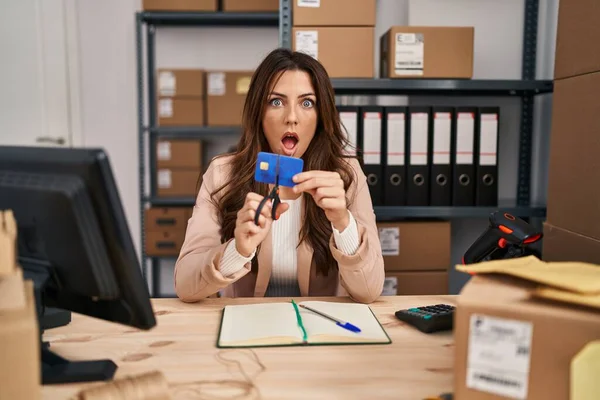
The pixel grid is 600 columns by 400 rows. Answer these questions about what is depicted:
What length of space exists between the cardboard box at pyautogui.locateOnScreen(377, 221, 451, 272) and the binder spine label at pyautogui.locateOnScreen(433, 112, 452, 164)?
0.88ft

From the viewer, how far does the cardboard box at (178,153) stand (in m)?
2.75

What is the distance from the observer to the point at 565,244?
1050mm

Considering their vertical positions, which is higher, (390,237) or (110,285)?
(110,285)

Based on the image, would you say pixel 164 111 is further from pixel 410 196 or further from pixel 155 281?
pixel 410 196

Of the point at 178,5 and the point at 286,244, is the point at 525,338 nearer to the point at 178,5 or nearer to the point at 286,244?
the point at 286,244

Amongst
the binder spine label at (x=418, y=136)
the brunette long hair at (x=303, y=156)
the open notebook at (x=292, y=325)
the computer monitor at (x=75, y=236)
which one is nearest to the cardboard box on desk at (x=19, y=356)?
the computer monitor at (x=75, y=236)

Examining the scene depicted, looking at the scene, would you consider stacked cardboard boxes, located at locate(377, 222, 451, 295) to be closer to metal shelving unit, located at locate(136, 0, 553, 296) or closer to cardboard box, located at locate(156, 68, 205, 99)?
metal shelving unit, located at locate(136, 0, 553, 296)

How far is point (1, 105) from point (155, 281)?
1378 millimetres

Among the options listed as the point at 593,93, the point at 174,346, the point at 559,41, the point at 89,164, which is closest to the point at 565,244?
the point at 593,93

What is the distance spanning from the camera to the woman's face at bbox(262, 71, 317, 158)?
134 centimetres

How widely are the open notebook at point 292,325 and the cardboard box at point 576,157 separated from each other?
1.50 feet

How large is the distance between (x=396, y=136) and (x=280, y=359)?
4.43 ft

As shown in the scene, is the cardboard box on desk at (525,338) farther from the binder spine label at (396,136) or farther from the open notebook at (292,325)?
the binder spine label at (396,136)

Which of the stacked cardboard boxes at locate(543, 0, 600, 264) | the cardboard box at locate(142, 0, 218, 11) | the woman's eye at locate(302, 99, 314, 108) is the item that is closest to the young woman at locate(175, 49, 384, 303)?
the woman's eye at locate(302, 99, 314, 108)
